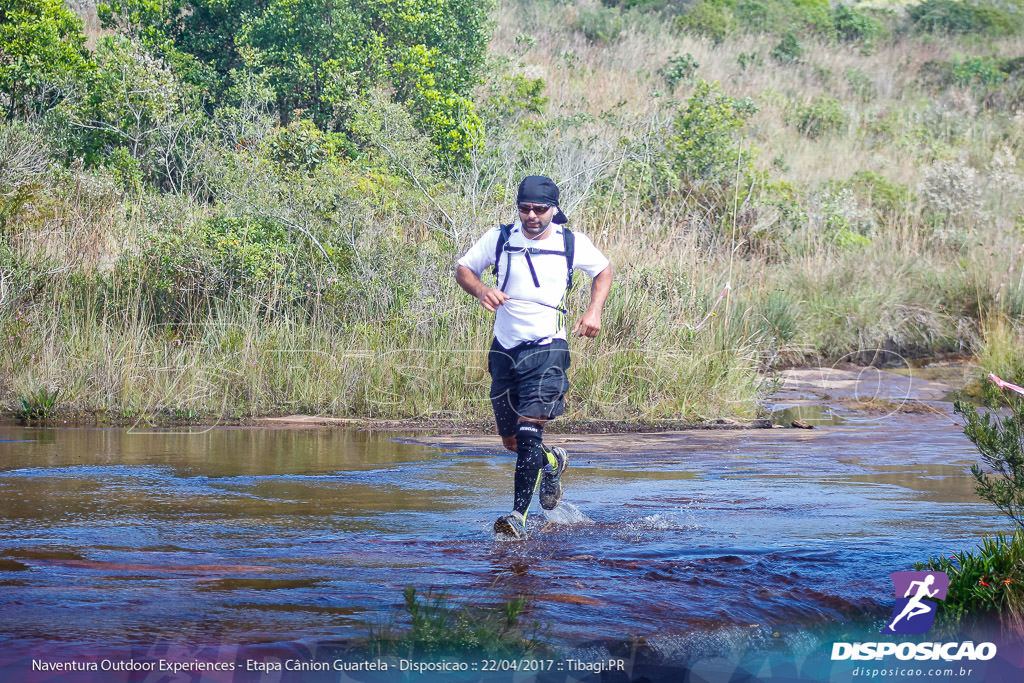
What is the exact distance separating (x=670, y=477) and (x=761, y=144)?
19644 millimetres

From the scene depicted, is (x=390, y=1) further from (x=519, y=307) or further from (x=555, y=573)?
(x=555, y=573)

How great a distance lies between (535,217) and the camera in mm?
6777

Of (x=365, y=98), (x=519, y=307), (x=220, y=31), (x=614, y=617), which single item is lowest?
(x=614, y=617)

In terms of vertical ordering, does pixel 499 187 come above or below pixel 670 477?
above

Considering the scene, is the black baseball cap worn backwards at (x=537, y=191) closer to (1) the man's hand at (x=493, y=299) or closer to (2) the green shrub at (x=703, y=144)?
(1) the man's hand at (x=493, y=299)

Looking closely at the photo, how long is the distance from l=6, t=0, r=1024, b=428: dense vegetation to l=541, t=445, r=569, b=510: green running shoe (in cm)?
456

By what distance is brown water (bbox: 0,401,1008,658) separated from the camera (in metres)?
5.13

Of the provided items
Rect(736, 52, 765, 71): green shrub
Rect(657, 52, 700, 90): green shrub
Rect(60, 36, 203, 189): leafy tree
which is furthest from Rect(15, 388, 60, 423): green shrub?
Rect(736, 52, 765, 71): green shrub

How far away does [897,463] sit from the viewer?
966 centimetres

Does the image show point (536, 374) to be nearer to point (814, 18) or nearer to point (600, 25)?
point (600, 25)

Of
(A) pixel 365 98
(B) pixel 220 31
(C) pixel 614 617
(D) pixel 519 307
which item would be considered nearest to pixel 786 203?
(A) pixel 365 98

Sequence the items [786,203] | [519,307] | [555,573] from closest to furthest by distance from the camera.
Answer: [555,573] → [519,307] → [786,203]

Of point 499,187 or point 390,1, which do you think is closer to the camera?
point 499,187

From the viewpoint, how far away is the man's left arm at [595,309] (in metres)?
6.80
